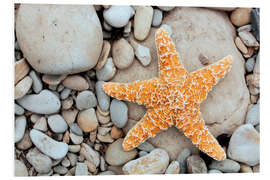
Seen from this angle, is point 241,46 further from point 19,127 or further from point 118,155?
point 19,127

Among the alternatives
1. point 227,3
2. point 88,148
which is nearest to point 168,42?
point 227,3

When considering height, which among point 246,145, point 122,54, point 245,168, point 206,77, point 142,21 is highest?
point 142,21

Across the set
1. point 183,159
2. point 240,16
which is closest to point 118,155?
→ point 183,159

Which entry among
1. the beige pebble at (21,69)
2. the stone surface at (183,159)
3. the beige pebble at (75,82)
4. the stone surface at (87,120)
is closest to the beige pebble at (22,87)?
the beige pebble at (21,69)

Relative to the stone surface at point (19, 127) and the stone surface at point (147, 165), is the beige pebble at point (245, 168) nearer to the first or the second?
the stone surface at point (147, 165)

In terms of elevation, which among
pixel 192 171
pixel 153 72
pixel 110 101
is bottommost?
pixel 192 171
